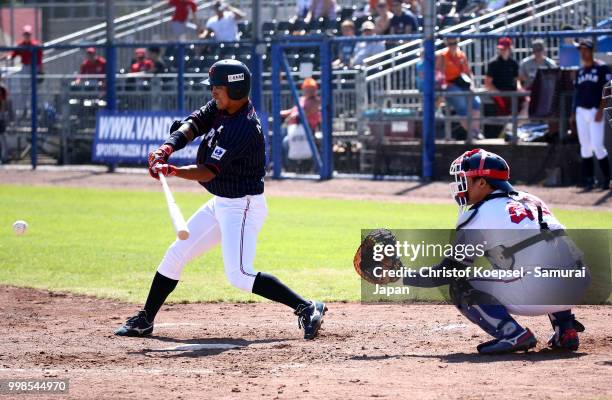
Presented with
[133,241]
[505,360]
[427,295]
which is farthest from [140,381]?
[133,241]

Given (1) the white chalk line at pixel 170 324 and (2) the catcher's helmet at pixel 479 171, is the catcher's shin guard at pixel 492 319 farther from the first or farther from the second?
(1) the white chalk line at pixel 170 324

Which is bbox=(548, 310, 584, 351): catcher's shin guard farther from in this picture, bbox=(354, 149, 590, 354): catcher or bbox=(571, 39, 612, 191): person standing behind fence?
bbox=(571, 39, 612, 191): person standing behind fence

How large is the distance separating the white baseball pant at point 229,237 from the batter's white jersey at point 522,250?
5.22ft

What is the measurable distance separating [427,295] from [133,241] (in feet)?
18.2

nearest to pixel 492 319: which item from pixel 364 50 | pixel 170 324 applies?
pixel 170 324

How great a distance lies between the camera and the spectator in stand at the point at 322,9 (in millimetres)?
24297

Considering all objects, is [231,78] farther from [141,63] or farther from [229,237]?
[141,63]

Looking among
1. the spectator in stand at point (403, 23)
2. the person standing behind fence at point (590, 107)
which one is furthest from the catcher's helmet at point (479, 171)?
the spectator in stand at point (403, 23)

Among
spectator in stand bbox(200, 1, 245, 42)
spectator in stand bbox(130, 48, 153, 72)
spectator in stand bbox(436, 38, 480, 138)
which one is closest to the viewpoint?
spectator in stand bbox(436, 38, 480, 138)

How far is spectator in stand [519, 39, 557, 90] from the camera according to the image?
734 inches

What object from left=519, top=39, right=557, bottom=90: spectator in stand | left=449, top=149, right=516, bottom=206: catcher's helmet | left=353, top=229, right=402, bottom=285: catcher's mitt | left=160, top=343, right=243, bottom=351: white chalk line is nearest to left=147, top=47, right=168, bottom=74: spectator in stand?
left=519, top=39, right=557, bottom=90: spectator in stand

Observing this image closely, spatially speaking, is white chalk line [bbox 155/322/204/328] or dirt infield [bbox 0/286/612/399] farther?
white chalk line [bbox 155/322/204/328]

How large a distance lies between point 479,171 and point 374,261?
89cm

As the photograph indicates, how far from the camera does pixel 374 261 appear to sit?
7.03 m
